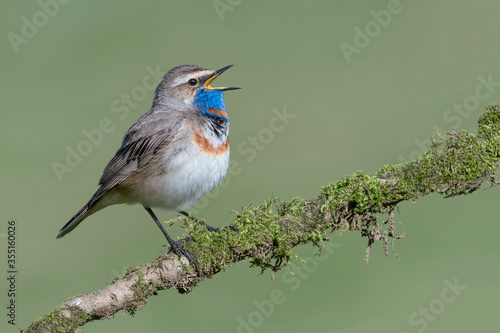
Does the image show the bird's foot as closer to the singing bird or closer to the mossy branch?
the mossy branch

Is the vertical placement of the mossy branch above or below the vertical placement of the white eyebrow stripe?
below

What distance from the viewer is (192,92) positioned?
6133 mm

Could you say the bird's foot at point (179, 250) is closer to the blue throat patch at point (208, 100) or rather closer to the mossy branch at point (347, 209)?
the mossy branch at point (347, 209)

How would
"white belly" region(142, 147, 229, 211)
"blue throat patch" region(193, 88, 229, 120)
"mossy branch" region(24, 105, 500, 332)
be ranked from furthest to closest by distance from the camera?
1. "blue throat patch" region(193, 88, 229, 120)
2. "white belly" region(142, 147, 229, 211)
3. "mossy branch" region(24, 105, 500, 332)

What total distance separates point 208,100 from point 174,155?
79 centimetres

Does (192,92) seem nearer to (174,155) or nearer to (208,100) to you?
(208,100)

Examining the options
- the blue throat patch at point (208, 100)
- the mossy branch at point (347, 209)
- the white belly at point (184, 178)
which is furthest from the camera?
the blue throat patch at point (208, 100)

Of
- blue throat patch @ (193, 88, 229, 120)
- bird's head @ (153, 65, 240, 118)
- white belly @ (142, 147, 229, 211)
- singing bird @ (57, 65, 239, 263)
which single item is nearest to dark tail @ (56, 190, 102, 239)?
singing bird @ (57, 65, 239, 263)

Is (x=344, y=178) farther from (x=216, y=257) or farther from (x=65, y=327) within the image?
(x=65, y=327)

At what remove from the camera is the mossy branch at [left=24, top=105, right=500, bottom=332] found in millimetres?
4406

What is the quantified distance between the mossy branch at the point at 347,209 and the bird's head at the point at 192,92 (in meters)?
1.79

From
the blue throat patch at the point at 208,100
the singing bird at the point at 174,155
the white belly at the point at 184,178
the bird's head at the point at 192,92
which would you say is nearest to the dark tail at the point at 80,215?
the singing bird at the point at 174,155

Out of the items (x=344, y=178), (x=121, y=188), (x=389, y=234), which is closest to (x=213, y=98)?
(x=121, y=188)

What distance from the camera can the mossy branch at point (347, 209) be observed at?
14.5 ft
